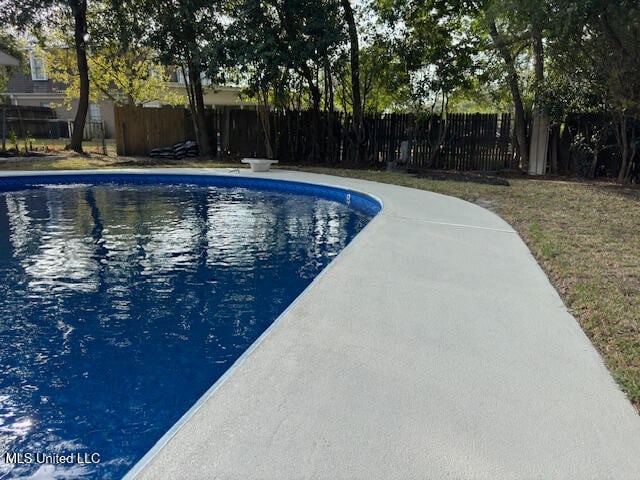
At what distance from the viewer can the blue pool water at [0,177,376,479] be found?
7.00 feet

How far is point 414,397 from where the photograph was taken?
190 cm

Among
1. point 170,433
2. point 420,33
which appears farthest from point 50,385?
point 420,33

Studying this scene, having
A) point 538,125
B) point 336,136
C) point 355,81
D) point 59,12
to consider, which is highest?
point 59,12

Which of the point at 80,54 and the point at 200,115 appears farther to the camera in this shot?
the point at 200,115

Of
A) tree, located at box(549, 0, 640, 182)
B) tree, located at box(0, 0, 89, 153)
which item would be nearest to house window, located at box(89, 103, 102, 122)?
tree, located at box(0, 0, 89, 153)

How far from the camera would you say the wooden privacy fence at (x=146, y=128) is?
44.4 feet

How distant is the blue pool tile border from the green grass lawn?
135cm

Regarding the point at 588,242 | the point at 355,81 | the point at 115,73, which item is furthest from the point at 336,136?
the point at 115,73

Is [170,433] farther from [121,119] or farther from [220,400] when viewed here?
[121,119]

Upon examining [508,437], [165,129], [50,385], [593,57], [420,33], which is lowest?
[50,385]

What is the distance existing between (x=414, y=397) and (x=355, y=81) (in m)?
11.0

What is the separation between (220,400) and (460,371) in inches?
42.6

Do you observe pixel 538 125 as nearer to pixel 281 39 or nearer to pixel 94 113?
pixel 281 39

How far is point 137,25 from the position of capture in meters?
11.3
